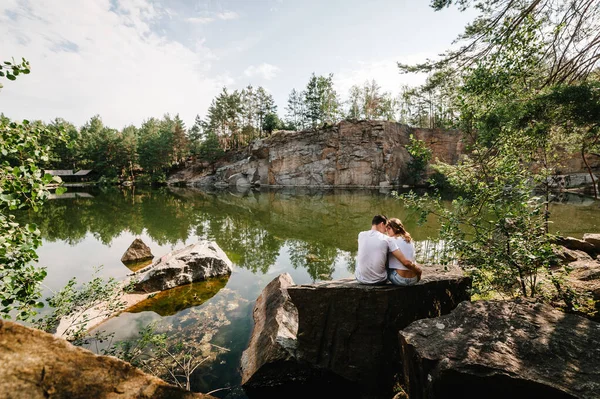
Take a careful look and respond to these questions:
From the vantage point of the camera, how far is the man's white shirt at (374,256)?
4.25m

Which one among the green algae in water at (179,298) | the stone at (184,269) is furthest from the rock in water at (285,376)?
the stone at (184,269)

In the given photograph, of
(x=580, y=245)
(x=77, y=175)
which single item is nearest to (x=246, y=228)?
(x=580, y=245)

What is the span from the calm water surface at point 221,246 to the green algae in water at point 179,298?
1.1 inches

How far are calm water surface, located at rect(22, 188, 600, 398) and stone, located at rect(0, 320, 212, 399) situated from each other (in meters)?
3.54

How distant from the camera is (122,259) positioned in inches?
454

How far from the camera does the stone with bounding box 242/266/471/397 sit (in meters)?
4.14

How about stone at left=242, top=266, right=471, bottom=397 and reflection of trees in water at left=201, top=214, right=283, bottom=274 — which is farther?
reflection of trees in water at left=201, top=214, right=283, bottom=274

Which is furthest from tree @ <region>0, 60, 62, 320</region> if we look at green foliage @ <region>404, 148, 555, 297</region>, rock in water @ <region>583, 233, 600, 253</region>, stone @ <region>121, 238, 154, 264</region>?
rock in water @ <region>583, 233, 600, 253</region>

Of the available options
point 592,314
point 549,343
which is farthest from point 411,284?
point 592,314

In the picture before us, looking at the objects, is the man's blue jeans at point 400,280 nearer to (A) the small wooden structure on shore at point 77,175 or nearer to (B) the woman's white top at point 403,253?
(B) the woman's white top at point 403,253

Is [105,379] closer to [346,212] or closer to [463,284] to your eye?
[463,284]

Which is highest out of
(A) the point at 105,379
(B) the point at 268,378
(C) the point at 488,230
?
(C) the point at 488,230

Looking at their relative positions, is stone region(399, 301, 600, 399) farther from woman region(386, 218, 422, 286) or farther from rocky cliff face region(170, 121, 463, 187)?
rocky cliff face region(170, 121, 463, 187)

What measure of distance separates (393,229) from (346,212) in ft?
63.4
